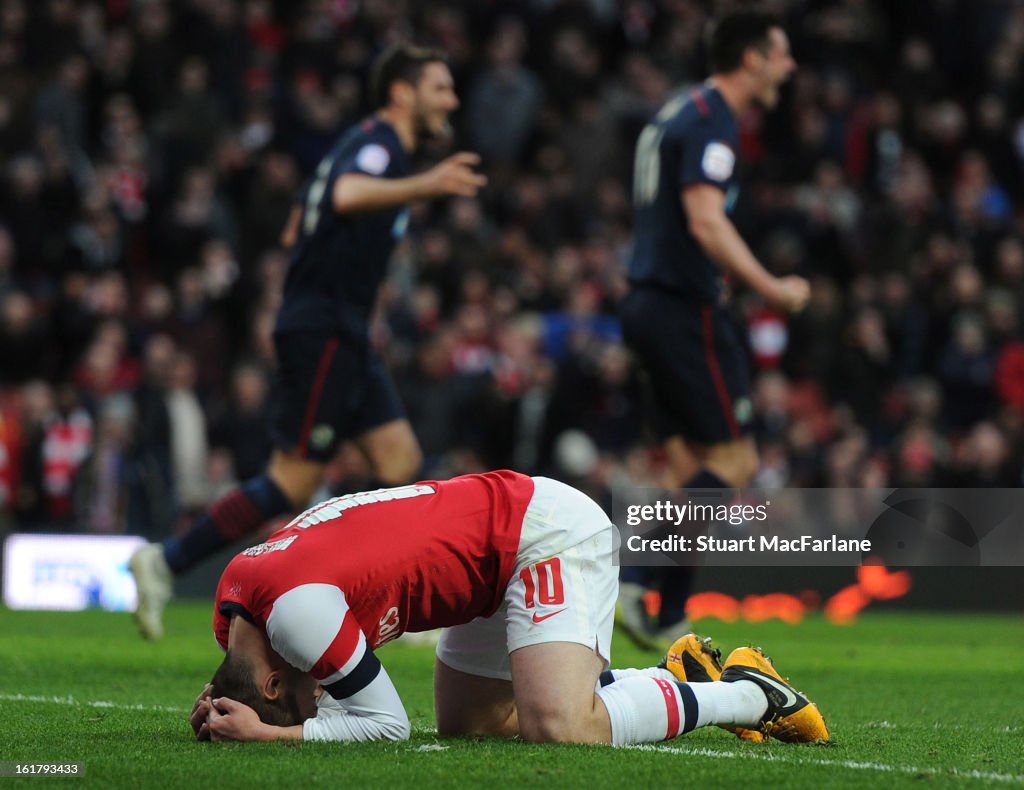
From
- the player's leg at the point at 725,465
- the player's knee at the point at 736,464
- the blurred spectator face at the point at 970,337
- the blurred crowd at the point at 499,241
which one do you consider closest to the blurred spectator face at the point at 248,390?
the blurred crowd at the point at 499,241

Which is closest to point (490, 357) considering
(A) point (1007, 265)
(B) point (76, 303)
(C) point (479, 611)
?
(B) point (76, 303)

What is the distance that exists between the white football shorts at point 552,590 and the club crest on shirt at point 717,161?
310cm

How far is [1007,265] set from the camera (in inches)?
626

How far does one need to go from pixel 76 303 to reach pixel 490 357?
350 cm

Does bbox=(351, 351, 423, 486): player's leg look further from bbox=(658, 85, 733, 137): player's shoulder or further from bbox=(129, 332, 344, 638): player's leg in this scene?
bbox=(658, 85, 733, 137): player's shoulder

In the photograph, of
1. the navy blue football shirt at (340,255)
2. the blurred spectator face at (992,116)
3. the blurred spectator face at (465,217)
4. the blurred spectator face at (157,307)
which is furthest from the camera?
the blurred spectator face at (992,116)

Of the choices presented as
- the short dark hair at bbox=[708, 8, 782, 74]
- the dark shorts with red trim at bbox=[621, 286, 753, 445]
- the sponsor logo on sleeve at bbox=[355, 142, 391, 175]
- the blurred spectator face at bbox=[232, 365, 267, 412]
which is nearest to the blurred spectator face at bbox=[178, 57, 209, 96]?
the blurred spectator face at bbox=[232, 365, 267, 412]

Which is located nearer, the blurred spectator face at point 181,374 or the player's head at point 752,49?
the player's head at point 752,49

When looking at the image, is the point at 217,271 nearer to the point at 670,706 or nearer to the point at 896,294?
the point at 896,294

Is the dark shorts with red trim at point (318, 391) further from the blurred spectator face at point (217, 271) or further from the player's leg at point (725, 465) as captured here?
the blurred spectator face at point (217, 271)

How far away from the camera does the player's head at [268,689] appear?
4.84m

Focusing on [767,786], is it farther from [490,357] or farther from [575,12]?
[575,12]

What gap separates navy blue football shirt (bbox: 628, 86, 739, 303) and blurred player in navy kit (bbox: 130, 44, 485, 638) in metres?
0.88

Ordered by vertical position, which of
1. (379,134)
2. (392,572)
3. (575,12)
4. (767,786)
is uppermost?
(575,12)
